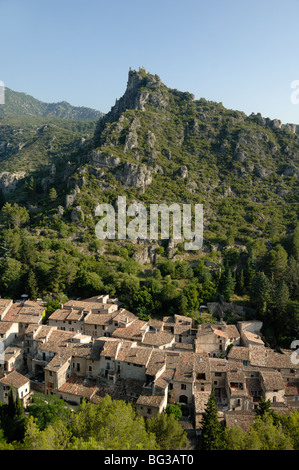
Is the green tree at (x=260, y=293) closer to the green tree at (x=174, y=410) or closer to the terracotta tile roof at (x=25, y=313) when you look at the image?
the green tree at (x=174, y=410)

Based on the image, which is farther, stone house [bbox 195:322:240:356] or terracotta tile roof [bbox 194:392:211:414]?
stone house [bbox 195:322:240:356]

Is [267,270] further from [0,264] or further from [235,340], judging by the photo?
[0,264]

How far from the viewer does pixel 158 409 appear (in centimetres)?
2544

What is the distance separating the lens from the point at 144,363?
2934 cm

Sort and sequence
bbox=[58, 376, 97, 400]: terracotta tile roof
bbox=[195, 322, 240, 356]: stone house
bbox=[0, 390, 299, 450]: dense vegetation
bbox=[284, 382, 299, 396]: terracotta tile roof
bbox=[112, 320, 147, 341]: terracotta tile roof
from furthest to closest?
bbox=[195, 322, 240, 356]: stone house, bbox=[112, 320, 147, 341]: terracotta tile roof, bbox=[284, 382, 299, 396]: terracotta tile roof, bbox=[58, 376, 97, 400]: terracotta tile roof, bbox=[0, 390, 299, 450]: dense vegetation


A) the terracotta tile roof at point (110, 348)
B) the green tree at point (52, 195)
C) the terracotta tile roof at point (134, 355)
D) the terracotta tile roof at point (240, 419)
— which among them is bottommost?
the terracotta tile roof at point (240, 419)

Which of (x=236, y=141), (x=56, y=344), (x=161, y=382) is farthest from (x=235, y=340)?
(x=236, y=141)

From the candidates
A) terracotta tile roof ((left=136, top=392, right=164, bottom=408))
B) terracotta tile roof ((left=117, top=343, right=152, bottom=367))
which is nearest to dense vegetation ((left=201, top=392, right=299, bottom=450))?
terracotta tile roof ((left=136, top=392, right=164, bottom=408))

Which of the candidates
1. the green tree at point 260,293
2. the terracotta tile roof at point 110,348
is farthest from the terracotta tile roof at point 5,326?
the green tree at point 260,293

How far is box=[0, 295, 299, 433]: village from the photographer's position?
2822 cm

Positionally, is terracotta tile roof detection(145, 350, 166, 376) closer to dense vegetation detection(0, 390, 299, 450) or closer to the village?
the village

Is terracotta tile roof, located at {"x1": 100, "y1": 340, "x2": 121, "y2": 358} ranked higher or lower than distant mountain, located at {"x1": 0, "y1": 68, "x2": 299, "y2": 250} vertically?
lower

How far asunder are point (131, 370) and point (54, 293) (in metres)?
21.0

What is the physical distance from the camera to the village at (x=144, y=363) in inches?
1111
